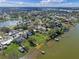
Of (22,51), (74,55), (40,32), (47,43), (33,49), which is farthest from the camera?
(40,32)

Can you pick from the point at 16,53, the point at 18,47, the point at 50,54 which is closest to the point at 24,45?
the point at 18,47

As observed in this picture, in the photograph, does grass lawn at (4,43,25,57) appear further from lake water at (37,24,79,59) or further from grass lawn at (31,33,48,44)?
grass lawn at (31,33,48,44)

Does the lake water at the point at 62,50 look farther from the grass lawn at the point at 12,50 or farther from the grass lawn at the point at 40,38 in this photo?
the grass lawn at the point at 12,50

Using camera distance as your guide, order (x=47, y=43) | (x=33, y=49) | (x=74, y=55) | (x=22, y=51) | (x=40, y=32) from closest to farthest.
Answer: (x=74, y=55)
(x=22, y=51)
(x=33, y=49)
(x=47, y=43)
(x=40, y=32)

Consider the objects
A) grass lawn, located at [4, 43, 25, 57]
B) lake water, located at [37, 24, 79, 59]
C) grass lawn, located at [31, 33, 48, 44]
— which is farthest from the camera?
grass lawn, located at [31, 33, 48, 44]

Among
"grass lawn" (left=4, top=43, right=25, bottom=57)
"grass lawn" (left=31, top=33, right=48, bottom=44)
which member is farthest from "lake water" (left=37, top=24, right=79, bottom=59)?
"grass lawn" (left=4, top=43, right=25, bottom=57)

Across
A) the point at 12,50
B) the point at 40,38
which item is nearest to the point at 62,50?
the point at 40,38

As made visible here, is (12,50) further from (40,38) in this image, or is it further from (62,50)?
(40,38)

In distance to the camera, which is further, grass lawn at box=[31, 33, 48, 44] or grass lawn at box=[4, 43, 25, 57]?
grass lawn at box=[31, 33, 48, 44]

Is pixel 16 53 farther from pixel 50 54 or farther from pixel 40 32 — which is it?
pixel 40 32

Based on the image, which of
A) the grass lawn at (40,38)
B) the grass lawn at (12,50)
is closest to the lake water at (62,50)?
the grass lawn at (40,38)

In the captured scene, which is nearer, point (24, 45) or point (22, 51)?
point (22, 51)
